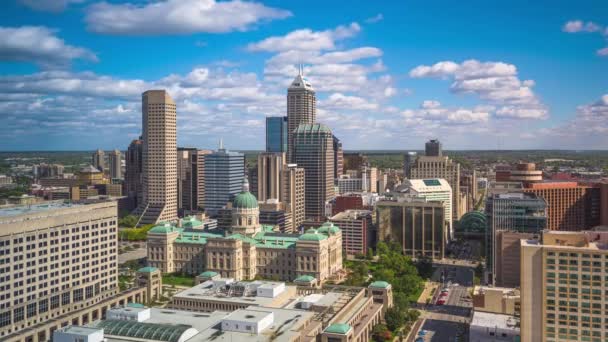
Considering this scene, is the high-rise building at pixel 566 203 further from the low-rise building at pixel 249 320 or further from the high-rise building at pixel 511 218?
the low-rise building at pixel 249 320

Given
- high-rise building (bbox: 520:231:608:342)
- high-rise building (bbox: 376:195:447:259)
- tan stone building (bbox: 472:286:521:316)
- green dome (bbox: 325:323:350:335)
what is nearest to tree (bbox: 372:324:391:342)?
green dome (bbox: 325:323:350:335)

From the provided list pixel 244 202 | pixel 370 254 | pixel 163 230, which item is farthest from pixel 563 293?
pixel 163 230

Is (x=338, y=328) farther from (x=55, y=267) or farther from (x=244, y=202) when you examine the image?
(x=244, y=202)

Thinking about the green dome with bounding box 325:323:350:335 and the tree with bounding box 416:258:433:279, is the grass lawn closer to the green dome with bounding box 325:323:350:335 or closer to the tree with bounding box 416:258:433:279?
the tree with bounding box 416:258:433:279

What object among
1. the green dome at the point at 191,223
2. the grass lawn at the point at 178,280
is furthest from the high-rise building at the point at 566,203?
the grass lawn at the point at 178,280

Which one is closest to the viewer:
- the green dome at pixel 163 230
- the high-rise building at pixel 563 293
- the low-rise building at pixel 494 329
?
the high-rise building at pixel 563 293

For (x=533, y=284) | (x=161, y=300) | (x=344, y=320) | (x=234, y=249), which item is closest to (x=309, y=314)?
(x=344, y=320)

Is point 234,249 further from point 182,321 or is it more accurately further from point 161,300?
point 182,321
